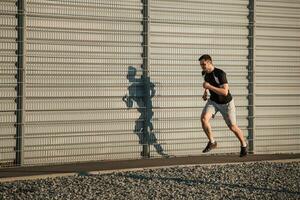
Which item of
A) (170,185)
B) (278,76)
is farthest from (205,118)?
(170,185)

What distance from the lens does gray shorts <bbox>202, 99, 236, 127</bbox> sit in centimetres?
1255

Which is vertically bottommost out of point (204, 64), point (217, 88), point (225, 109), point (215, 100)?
point (225, 109)

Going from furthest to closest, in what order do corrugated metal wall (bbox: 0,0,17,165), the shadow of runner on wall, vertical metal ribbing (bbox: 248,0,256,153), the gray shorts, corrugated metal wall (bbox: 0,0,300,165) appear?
vertical metal ribbing (bbox: 248,0,256,153) → the shadow of runner on wall → the gray shorts → corrugated metal wall (bbox: 0,0,300,165) → corrugated metal wall (bbox: 0,0,17,165)

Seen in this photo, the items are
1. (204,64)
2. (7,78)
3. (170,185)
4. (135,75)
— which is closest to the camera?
(170,185)

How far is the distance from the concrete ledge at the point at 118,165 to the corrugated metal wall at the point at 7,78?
0.48 metres

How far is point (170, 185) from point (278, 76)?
5.36 metres

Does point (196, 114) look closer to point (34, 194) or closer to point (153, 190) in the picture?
point (153, 190)

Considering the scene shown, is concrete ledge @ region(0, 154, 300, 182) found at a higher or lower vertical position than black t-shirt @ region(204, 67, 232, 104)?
lower

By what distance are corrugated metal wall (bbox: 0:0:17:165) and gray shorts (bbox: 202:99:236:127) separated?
3452 millimetres

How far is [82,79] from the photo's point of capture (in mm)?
12211

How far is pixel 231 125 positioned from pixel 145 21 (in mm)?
2491

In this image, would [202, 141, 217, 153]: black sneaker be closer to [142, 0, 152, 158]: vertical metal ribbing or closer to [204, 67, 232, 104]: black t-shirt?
[204, 67, 232, 104]: black t-shirt

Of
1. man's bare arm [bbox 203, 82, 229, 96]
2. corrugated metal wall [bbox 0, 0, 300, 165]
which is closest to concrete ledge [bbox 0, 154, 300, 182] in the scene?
corrugated metal wall [bbox 0, 0, 300, 165]

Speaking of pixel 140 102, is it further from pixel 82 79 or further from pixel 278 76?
pixel 278 76
